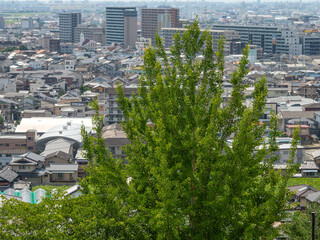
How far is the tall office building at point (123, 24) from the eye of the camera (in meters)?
48.0

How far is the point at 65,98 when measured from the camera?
22062 millimetres

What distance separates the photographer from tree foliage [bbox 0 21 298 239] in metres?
3.51

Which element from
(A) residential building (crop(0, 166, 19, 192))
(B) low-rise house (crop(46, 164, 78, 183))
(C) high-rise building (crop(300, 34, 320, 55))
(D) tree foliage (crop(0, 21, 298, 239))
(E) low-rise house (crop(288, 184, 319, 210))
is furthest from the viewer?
(C) high-rise building (crop(300, 34, 320, 55))

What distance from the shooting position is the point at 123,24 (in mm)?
48562

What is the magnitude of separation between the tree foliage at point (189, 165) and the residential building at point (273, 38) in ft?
123

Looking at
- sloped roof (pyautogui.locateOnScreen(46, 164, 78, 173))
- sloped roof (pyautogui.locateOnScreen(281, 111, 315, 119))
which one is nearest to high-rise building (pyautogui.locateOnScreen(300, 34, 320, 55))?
sloped roof (pyautogui.locateOnScreen(281, 111, 315, 119))

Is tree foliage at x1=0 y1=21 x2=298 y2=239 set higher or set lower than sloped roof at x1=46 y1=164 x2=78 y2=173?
higher

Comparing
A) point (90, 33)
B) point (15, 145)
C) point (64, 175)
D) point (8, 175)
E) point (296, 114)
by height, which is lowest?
point (64, 175)

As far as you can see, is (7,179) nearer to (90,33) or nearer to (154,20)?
(154,20)

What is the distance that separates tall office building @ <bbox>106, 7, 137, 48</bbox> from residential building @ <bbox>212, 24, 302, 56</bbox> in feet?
30.3

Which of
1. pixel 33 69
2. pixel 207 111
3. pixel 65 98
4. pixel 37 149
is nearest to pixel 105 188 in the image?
pixel 207 111

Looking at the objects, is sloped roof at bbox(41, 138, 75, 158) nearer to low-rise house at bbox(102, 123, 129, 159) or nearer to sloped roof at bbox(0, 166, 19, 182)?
low-rise house at bbox(102, 123, 129, 159)

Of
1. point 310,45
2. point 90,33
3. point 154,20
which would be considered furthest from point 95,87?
point 90,33

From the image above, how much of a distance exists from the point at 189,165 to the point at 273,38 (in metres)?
40.4
